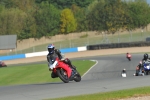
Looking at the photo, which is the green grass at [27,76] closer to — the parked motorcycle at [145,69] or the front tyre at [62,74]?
the parked motorcycle at [145,69]

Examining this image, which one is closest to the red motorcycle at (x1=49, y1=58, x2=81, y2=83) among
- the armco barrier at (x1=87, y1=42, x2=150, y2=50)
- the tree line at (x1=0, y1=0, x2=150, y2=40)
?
the armco barrier at (x1=87, y1=42, x2=150, y2=50)

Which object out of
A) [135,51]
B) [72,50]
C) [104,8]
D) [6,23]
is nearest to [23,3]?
[6,23]

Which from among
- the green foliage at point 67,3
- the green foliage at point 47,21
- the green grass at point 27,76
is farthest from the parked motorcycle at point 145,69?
the green foliage at point 67,3

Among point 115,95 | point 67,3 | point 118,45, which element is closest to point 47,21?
point 67,3

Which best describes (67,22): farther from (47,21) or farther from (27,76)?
(27,76)

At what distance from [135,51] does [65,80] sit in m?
41.8

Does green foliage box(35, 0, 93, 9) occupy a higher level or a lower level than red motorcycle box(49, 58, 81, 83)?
higher

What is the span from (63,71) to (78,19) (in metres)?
87.6

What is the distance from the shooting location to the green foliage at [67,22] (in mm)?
96625

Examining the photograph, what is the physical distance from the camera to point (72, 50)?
67.9 metres

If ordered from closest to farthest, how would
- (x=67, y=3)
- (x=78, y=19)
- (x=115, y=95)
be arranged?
1. (x=115, y=95)
2. (x=78, y=19)
3. (x=67, y=3)

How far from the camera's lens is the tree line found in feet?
303

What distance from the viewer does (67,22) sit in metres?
98.0

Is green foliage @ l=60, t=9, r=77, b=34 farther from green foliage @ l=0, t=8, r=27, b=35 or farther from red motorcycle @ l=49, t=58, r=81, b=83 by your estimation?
red motorcycle @ l=49, t=58, r=81, b=83
